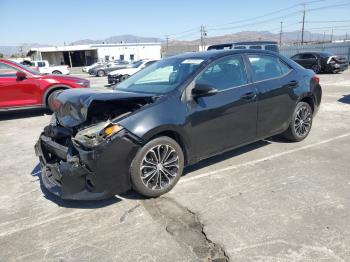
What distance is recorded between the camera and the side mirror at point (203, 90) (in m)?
3.95

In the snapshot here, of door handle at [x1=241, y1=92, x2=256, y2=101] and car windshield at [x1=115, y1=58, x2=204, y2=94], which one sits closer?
car windshield at [x1=115, y1=58, x2=204, y2=94]

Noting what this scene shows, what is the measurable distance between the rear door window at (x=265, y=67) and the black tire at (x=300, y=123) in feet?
2.51

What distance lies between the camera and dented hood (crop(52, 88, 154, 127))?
11.7 ft

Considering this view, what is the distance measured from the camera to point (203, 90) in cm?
396

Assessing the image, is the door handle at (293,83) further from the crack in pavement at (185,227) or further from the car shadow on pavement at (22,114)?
the car shadow on pavement at (22,114)

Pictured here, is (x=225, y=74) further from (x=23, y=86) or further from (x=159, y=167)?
(x=23, y=86)

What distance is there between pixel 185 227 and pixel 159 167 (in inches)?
33.4

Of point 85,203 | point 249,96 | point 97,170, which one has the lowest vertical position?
point 85,203

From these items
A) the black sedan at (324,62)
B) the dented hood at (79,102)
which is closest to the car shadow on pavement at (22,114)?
Result: the dented hood at (79,102)

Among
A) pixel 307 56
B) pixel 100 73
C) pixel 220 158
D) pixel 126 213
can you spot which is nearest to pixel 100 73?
pixel 100 73

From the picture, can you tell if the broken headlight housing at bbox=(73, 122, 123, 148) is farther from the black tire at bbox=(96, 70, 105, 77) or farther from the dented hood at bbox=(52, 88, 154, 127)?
the black tire at bbox=(96, 70, 105, 77)

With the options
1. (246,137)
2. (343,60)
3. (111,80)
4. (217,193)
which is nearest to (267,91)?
(246,137)

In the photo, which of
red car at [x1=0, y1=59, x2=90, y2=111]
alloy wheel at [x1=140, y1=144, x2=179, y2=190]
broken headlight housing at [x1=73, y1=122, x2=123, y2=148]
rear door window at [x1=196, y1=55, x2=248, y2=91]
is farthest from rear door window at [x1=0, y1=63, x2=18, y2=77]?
alloy wheel at [x1=140, y1=144, x2=179, y2=190]

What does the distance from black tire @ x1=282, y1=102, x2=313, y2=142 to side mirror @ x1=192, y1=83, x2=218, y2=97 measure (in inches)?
82.8
